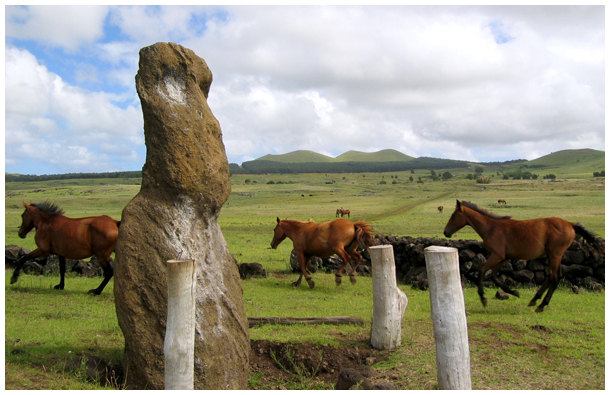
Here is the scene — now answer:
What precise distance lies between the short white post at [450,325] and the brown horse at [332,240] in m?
Answer: 8.33

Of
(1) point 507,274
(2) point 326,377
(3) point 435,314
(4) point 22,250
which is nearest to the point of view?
(3) point 435,314

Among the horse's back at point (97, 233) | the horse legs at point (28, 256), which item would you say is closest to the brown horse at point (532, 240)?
A: the horse's back at point (97, 233)

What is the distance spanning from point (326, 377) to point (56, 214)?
32.0 ft

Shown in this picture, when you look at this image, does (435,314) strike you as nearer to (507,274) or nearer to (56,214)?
(507,274)

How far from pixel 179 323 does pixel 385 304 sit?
419 centimetres

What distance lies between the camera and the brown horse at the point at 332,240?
1421 cm

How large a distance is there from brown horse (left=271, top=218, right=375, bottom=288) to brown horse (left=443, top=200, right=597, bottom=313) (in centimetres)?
355

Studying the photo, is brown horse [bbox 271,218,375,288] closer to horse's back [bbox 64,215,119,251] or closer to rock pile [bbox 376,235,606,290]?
rock pile [bbox 376,235,606,290]

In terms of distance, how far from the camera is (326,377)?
741 cm

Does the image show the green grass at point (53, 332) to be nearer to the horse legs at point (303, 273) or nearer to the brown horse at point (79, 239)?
the brown horse at point (79, 239)

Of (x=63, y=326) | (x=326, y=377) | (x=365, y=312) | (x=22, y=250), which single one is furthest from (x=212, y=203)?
(x=22, y=250)

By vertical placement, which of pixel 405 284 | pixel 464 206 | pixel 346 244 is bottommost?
pixel 405 284

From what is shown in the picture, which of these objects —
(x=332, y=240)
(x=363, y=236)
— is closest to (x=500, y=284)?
(x=363, y=236)

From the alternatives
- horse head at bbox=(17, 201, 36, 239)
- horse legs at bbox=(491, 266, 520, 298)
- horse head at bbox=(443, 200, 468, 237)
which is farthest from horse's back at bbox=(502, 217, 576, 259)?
horse head at bbox=(17, 201, 36, 239)
